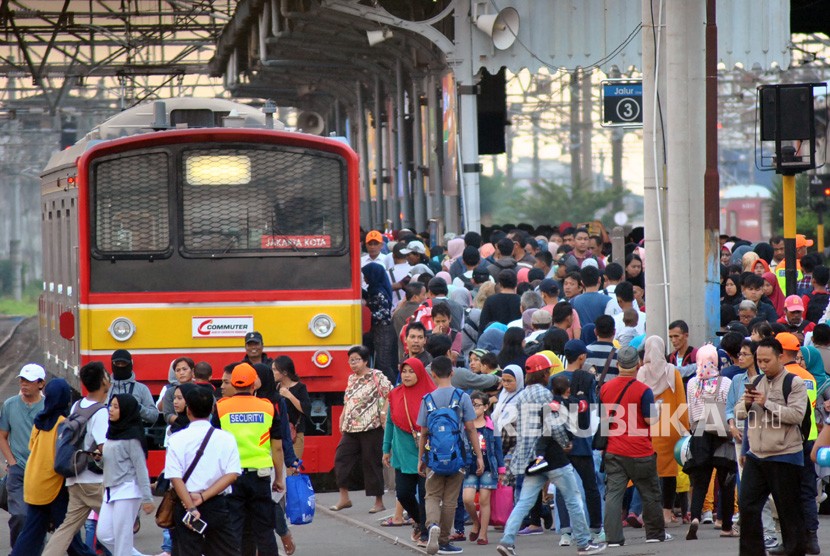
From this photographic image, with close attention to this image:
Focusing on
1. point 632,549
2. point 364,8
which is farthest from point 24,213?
point 632,549

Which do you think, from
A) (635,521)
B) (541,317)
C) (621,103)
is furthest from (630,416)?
(621,103)

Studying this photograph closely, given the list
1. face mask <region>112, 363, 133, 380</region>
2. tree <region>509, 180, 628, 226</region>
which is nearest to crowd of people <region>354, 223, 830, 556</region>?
face mask <region>112, 363, 133, 380</region>

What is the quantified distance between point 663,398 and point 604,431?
682mm

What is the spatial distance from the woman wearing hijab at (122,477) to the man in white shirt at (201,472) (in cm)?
104

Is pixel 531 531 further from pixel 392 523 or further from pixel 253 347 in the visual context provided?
pixel 253 347

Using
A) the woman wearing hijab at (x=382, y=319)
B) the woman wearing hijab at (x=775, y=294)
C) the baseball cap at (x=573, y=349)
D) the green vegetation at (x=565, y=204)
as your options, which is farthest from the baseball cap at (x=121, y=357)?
the green vegetation at (x=565, y=204)

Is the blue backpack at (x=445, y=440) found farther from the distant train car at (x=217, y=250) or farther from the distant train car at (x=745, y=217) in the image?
the distant train car at (x=745, y=217)

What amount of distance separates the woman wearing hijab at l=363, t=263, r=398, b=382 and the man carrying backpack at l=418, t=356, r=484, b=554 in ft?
16.7

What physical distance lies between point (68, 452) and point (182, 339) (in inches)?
141

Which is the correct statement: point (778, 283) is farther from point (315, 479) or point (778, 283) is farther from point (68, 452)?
point (68, 452)

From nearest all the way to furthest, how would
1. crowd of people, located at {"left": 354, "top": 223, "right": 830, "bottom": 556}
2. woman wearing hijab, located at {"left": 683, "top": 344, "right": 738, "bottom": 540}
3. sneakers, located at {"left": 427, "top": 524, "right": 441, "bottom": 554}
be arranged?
crowd of people, located at {"left": 354, "top": 223, "right": 830, "bottom": 556} → sneakers, located at {"left": 427, "top": 524, "right": 441, "bottom": 554} → woman wearing hijab, located at {"left": 683, "top": 344, "right": 738, "bottom": 540}

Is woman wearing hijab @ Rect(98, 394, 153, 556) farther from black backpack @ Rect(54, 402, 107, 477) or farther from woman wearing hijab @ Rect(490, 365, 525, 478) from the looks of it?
woman wearing hijab @ Rect(490, 365, 525, 478)

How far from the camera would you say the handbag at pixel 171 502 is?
8.48m

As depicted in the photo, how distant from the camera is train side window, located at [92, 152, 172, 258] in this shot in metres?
13.1
